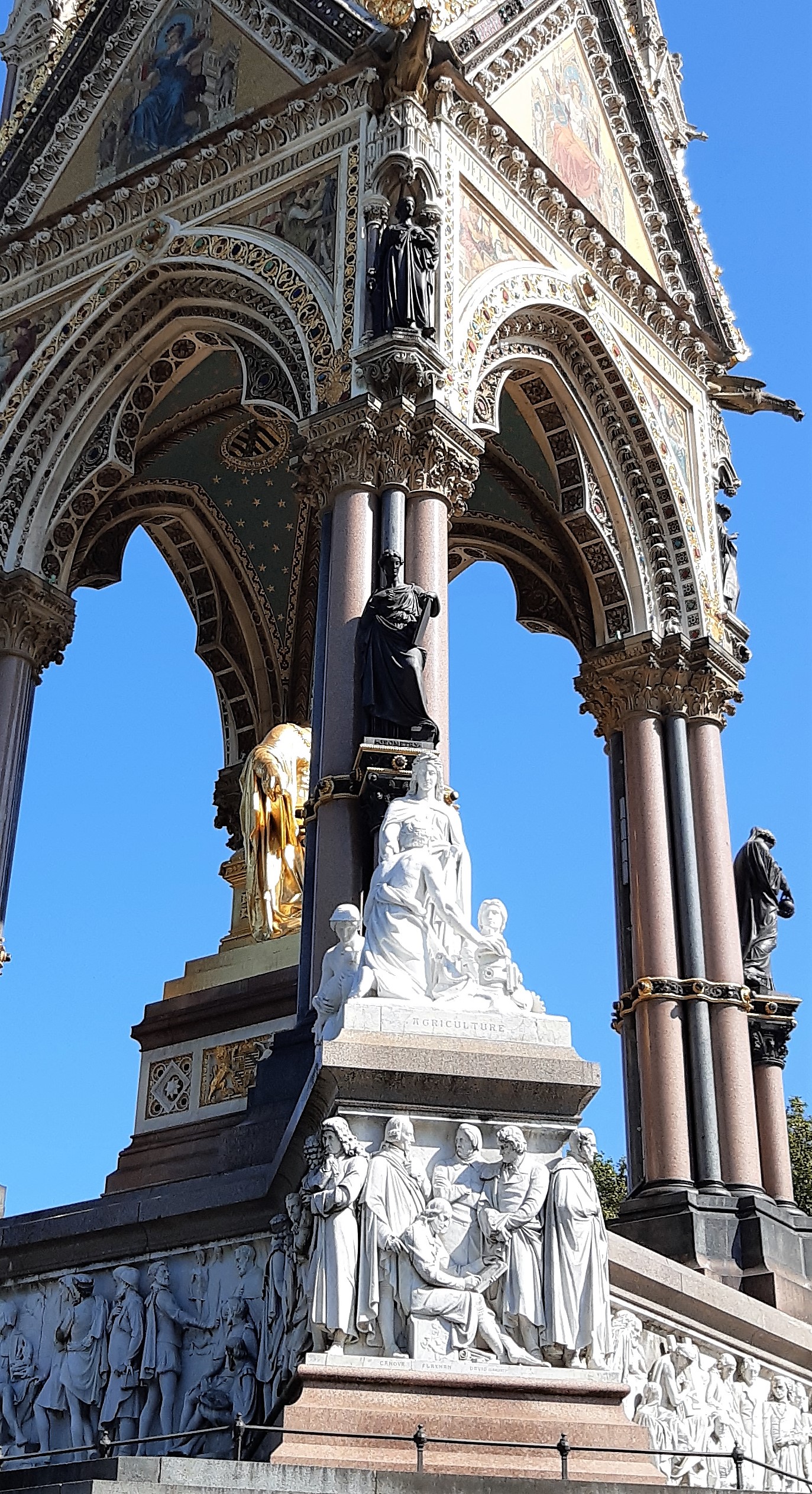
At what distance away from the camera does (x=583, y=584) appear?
1838cm

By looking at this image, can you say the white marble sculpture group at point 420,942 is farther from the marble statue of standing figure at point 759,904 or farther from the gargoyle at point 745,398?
the gargoyle at point 745,398

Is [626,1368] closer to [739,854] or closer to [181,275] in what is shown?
[739,854]

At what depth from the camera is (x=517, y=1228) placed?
956cm

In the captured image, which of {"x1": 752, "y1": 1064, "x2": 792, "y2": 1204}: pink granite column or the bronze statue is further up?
the bronze statue

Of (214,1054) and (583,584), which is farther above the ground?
(583,584)

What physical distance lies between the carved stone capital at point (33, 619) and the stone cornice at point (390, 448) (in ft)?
10.4

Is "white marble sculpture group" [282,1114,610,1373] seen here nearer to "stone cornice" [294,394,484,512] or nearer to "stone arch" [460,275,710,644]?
"stone cornice" [294,394,484,512]

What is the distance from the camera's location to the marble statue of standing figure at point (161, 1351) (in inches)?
447

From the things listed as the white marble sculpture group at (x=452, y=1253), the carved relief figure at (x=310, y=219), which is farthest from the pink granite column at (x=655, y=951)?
the white marble sculpture group at (x=452, y=1253)

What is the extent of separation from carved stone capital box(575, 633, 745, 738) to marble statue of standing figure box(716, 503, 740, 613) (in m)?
0.76

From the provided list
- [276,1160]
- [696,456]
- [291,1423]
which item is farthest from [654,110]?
[291,1423]

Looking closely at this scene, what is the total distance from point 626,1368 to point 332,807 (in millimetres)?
4063

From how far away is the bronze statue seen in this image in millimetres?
12844

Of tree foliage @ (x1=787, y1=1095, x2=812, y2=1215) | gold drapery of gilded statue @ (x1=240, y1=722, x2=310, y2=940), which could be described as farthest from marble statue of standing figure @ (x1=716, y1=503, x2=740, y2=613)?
tree foliage @ (x1=787, y1=1095, x2=812, y2=1215)
